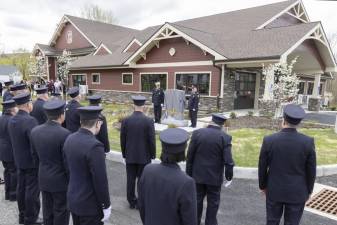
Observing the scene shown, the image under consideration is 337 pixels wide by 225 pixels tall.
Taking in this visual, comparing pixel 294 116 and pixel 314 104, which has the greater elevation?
pixel 294 116

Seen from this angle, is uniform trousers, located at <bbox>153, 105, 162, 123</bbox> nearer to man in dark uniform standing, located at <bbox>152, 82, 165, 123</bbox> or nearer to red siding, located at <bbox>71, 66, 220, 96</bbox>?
man in dark uniform standing, located at <bbox>152, 82, 165, 123</bbox>

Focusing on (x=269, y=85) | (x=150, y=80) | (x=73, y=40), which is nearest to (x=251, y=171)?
(x=269, y=85)

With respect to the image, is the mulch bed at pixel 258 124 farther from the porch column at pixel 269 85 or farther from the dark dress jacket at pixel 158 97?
the dark dress jacket at pixel 158 97

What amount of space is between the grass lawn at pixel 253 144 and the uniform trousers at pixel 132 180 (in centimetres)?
277

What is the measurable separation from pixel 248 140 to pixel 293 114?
6.84 m

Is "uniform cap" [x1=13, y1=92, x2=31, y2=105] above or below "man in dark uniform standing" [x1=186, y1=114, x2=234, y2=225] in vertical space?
above

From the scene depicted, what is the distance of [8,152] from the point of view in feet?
16.4

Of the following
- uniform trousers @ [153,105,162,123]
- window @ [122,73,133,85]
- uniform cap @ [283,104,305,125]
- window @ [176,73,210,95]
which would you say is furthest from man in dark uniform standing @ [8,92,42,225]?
window @ [122,73,133,85]

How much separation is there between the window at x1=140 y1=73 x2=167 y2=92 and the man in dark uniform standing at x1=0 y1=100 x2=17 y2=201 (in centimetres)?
1441

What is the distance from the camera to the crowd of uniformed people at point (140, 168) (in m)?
2.44

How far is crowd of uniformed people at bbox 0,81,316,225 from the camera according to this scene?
2438 mm

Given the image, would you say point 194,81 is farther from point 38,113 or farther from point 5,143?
point 5,143

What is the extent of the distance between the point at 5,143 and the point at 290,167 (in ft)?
15.4

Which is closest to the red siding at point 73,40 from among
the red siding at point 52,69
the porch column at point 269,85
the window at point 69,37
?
the window at point 69,37
